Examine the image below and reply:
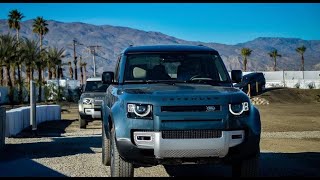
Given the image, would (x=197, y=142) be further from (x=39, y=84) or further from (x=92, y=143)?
(x=39, y=84)

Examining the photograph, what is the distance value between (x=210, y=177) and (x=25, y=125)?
1307 centimetres

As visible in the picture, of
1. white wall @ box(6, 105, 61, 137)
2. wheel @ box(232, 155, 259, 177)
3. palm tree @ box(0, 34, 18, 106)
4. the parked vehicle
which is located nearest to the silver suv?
white wall @ box(6, 105, 61, 137)

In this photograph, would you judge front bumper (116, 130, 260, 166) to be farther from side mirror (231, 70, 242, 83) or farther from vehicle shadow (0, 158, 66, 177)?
vehicle shadow (0, 158, 66, 177)

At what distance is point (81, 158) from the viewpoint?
1031cm

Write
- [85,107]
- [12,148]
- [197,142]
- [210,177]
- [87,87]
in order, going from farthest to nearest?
[87,87]
[85,107]
[12,148]
[210,177]
[197,142]

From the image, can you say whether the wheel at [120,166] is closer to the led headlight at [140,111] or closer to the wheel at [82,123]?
the led headlight at [140,111]

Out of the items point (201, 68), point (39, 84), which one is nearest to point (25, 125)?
point (201, 68)

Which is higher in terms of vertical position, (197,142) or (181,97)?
(181,97)

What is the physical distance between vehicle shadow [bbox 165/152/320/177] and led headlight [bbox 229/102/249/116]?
1.90 meters

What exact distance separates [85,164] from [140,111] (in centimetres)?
362

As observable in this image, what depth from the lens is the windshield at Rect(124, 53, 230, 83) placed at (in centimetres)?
766

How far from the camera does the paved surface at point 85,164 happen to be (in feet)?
27.2

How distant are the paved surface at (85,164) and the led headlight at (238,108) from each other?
1.98 meters

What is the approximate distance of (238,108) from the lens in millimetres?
6266
